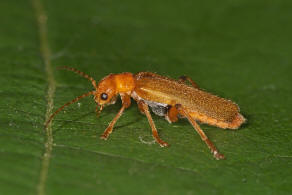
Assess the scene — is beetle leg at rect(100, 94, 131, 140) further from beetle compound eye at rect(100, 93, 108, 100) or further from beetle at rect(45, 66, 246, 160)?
beetle compound eye at rect(100, 93, 108, 100)

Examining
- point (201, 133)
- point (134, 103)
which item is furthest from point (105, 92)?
point (201, 133)

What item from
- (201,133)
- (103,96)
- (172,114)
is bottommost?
(201,133)

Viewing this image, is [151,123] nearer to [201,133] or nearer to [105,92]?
[201,133]

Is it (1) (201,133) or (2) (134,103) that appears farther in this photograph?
(2) (134,103)

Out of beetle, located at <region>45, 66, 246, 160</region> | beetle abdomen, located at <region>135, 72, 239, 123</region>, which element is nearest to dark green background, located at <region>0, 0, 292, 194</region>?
beetle, located at <region>45, 66, 246, 160</region>

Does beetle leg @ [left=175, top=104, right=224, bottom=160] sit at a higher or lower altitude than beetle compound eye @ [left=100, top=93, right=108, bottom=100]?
lower

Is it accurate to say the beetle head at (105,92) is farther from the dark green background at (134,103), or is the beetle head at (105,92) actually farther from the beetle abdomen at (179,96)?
the beetle abdomen at (179,96)
